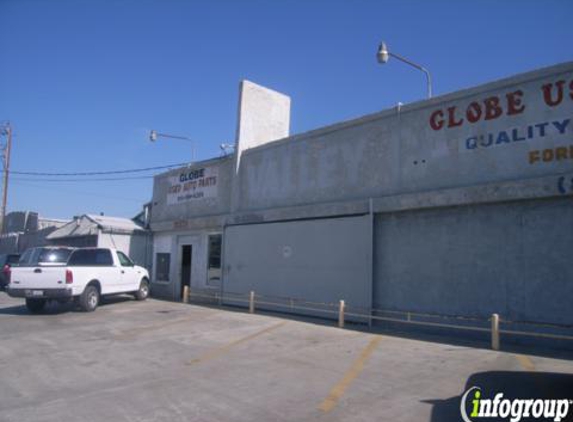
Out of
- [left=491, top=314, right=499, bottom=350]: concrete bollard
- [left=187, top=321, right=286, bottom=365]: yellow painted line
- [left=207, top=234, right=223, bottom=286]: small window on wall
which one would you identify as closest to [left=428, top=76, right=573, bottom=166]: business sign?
[left=491, top=314, right=499, bottom=350]: concrete bollard

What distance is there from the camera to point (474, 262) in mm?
11898

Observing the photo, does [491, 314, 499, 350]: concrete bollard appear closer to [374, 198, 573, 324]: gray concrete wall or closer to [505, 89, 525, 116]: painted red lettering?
[374, 198, 573, 324]: gray concrete wall

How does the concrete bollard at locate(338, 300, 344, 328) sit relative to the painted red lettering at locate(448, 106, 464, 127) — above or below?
below

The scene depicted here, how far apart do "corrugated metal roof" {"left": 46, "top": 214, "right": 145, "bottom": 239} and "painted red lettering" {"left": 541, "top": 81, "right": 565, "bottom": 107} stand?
18.6 m

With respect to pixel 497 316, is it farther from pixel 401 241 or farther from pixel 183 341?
pixel 183 341

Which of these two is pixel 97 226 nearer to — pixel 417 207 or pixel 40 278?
pixel 40 278

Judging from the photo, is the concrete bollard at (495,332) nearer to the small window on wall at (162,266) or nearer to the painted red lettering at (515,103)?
the painted red lettering at (515,103)

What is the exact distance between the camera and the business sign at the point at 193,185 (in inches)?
837

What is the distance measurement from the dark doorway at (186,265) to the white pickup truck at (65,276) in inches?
153

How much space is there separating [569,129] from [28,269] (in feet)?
49.6

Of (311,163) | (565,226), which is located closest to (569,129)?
(565,226)

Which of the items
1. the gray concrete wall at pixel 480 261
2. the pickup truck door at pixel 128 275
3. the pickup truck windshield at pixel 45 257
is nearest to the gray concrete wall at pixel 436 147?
the gray concrete wall at pixel 480 261

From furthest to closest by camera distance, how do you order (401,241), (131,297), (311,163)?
(131,297), (311,163), (401,241)

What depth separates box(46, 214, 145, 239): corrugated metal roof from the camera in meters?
23.7
